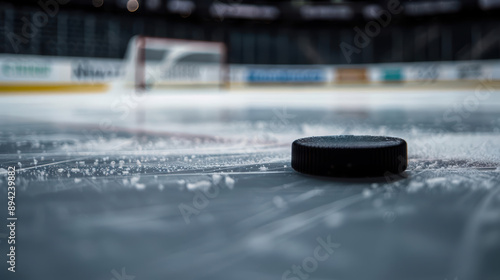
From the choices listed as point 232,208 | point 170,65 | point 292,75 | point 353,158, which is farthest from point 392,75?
point 232,208

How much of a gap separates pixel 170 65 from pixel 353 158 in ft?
26.9

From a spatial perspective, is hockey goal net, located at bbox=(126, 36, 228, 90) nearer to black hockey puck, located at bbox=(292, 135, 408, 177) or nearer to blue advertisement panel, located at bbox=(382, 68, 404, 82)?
blue advertisement panel, located at bbox=(382, 68, 404, 82)

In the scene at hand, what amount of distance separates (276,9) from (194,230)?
1421cm

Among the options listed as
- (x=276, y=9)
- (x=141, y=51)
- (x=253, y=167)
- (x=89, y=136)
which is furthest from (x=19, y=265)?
(x=276, y=9)

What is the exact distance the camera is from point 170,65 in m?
8.82

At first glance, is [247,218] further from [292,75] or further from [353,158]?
[292,75]

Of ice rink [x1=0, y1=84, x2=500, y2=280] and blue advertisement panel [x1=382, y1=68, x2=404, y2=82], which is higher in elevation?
blue advertisement panel [x1=382, y1=68, x2=404, y2=82]

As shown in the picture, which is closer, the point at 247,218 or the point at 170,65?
the point at 247,218

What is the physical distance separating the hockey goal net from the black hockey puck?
7568mm

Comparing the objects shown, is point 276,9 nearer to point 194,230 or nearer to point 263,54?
point 263,54

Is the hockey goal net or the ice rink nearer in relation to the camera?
the ice rink

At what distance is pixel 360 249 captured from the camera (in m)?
0.60

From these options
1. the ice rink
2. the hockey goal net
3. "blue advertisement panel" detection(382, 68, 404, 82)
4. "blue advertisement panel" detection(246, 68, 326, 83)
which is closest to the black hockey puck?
the ice rink

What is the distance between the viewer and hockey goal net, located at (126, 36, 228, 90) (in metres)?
8.52
